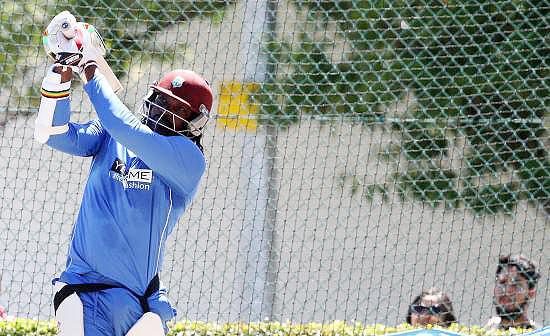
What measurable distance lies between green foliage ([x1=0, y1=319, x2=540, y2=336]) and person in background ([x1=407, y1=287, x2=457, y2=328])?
21 centimetres

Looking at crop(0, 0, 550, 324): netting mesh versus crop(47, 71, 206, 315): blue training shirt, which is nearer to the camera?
crop(47, 71, 206, 315): blue training shirt

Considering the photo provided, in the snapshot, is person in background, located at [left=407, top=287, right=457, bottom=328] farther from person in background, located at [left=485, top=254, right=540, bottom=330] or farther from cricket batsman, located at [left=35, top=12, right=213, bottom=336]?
cricket batsman, located at [left=35, top=12, right=213, bottom=336]

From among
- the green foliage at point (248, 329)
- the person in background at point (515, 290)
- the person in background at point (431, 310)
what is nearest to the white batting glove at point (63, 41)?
the green foliage at point (248, 329)

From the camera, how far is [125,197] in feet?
11.3

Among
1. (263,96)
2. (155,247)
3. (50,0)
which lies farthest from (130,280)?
(50,0)

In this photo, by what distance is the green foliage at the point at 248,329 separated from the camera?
18.6 feet

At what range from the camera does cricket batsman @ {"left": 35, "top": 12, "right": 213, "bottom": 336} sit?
3.33m

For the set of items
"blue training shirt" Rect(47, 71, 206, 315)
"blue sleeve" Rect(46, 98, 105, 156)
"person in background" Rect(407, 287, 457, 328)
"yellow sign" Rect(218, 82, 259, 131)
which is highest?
"yellow sign" Rect(218, 82, 259, 131)

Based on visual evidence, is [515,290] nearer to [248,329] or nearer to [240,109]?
[248,329]

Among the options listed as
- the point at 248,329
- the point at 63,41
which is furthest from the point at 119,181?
the point at 248,329

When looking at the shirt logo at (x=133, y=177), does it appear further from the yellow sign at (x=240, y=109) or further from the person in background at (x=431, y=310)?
the person in background at (x=431, y=310)

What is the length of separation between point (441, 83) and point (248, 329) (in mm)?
1878

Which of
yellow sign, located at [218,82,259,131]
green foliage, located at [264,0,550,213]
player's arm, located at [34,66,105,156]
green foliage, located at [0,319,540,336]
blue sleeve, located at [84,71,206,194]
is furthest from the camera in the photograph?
yellow sign, located at [218,82,259,131]

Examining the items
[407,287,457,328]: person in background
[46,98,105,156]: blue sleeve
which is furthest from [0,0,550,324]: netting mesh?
[46,98,105,156]: blue sleeve
